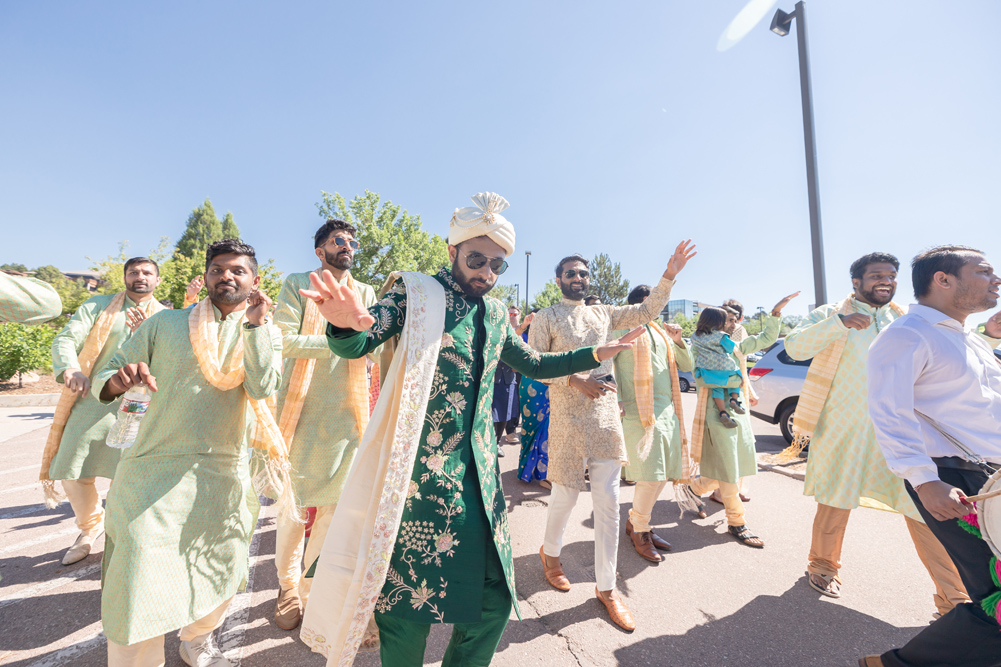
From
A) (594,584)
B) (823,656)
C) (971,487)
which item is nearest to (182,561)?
(594,584)

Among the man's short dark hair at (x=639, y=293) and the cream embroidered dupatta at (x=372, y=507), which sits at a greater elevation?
the man's short dark hair at (x=639, y=293)

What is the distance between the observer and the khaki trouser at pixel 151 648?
181 cm

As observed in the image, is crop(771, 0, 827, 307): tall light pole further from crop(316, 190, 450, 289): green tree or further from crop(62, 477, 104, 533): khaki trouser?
crop(316, 190, 450, 289): green tree

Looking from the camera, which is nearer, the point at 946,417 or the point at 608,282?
the point at 946,417

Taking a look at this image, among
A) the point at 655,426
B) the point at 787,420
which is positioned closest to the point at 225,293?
the point at 655,426

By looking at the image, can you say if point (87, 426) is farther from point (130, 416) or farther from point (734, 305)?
point (734, 305)

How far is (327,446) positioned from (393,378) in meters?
1.40

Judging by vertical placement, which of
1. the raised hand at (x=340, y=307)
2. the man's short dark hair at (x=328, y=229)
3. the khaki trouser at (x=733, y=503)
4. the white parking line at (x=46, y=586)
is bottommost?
the white parking line at (x=46, y=586)

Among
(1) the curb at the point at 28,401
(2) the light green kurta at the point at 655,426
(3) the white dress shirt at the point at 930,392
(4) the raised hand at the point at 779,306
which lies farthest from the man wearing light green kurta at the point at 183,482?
(1) the curb at the point at 28,401

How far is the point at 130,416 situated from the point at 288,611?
1.42 meters

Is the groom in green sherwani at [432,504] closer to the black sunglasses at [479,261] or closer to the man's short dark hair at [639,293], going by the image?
the black sunglasses at [479,261]

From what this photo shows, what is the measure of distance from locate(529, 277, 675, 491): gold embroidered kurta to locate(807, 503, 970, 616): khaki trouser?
5.07ft

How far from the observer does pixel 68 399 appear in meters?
3.33

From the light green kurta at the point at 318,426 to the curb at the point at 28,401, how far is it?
1189 centimetres
